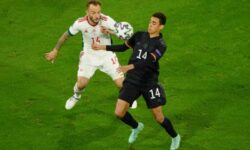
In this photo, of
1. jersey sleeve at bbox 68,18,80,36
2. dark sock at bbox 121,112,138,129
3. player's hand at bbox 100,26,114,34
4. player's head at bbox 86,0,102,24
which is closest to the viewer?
dark sock at bbox 121,112,138,129

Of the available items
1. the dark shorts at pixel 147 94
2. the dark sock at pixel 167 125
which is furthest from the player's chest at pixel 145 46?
the dark sock at pixel 167 125

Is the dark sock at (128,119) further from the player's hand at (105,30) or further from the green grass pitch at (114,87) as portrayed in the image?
the player's hand at (105,30)

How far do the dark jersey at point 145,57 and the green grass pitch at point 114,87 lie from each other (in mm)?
1649

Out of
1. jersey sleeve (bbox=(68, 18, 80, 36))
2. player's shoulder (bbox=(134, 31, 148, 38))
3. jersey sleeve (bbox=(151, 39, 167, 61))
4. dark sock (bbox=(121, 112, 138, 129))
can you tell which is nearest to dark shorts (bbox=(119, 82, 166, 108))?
dark sock (bbox=(121, 112, 138, 129))

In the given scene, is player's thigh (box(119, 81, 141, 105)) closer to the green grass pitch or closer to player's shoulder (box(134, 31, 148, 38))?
player's shoulder (box(134, 31, 148, 38))

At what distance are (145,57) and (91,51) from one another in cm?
254

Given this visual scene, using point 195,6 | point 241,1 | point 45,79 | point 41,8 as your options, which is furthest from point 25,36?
point 241,1

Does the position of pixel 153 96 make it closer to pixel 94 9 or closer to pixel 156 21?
pixel 156 21

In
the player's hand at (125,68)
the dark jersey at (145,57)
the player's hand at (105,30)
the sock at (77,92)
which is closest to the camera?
the player's hand at (125,68)

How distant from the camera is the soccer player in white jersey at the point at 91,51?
12852 millimetres

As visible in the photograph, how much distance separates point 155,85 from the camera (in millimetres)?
11406

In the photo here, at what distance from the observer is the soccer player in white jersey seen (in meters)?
12.9

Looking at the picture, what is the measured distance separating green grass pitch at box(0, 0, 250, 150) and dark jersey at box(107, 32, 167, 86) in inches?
64.9

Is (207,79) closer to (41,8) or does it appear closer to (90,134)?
(90,134)
